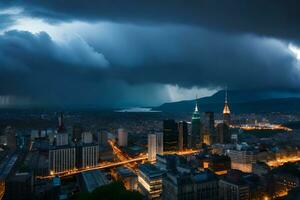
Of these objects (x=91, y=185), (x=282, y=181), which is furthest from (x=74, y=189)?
(x=282, y=181)

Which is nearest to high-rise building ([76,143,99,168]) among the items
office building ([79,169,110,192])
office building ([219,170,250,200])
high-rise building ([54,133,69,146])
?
office building ([79,169,110,192])

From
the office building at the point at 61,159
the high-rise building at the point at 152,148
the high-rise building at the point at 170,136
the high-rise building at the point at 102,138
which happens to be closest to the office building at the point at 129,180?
the office building at the point at 61,159

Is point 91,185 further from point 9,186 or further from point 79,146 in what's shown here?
point 79,146

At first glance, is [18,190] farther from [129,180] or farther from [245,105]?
[245,105]

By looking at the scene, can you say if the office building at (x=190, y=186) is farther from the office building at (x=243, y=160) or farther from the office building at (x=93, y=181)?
the office building at (x=243, y=160)

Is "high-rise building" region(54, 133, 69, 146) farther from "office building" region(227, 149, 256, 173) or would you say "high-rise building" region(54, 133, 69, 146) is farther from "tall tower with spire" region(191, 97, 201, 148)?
"office building" region(227, 149, 256, 173)
